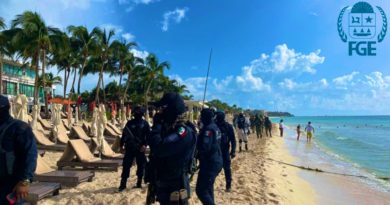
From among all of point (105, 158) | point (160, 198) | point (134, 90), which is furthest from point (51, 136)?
point (134, 90)

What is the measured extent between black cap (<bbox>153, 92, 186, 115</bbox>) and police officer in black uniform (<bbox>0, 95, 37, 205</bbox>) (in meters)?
1.22

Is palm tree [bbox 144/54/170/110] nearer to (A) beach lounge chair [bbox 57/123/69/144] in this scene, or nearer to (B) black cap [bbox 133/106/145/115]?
(A) beach lounge chair [bbox 57/123/69/144]

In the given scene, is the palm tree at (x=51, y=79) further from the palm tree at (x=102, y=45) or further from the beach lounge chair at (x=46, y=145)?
the beach lounge chair at (x=46, y=145)

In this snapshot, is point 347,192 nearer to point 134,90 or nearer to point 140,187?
point 140,187

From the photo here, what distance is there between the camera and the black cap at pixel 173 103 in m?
3.70

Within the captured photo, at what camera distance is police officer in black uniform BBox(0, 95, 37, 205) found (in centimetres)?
336

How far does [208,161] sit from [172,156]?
70.5 inches

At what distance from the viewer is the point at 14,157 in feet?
11.1

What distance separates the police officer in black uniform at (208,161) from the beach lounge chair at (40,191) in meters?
2.59

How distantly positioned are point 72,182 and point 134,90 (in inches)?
2334

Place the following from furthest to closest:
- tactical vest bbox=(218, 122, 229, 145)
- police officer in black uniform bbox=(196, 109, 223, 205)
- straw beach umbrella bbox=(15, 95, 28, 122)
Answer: straw beach umbrella bbox=(15, 95, 28, 122) < tactical vest bbox=(218, 122, 229, 145) < police officer in black uniform bbox=(196, 109, 223, 205)

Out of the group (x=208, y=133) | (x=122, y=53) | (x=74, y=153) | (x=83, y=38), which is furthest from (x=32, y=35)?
(x=208, y=133)

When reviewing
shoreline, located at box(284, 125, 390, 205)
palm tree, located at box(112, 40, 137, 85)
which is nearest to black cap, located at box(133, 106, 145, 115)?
shoreline, located at box(284, 125, 390, 205)

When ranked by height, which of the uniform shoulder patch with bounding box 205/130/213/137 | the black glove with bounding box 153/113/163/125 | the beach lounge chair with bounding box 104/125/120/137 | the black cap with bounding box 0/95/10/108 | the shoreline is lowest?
the shoreline
